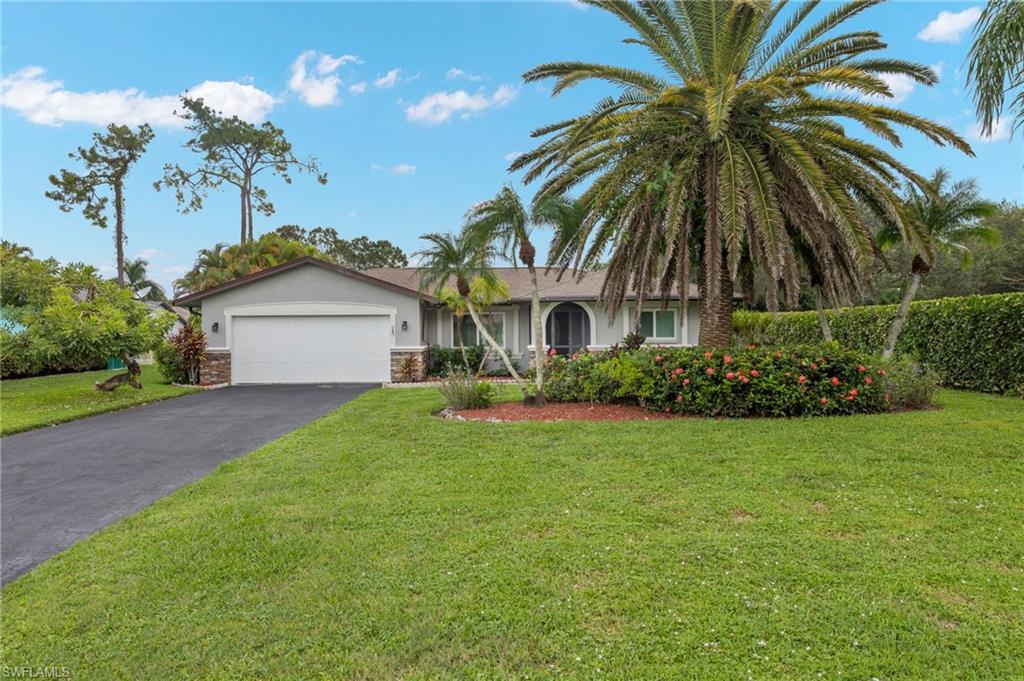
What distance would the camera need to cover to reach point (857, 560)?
3328 mm

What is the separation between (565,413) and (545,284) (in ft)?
36.6

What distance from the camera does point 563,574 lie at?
3240mm

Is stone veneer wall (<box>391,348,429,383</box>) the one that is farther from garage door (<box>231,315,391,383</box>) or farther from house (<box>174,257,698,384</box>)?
garage door (<box>231,315,391,383</box>)

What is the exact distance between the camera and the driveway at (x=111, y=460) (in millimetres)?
4398

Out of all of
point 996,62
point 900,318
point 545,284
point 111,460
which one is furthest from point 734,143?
point 545,284

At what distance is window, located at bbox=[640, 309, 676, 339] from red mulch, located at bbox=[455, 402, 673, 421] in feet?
32.4

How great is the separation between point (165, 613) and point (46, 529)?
2.36 metres

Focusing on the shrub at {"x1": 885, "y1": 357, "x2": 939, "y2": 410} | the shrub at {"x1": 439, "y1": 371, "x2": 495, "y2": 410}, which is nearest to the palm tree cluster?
the shrub at {"x1": 439, "y1": 371, "x2": 495, "y2": 410}

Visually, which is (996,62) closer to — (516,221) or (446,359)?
(516,221)

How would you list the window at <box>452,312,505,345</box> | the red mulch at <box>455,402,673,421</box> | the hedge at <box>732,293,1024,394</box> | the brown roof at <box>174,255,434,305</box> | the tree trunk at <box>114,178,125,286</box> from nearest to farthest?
1. the red mulch at <box>455,402,673,421</box>
2. the hedge at <box>732,293,1024,394</box>
3. the brown roof at <box>174,255,434,305</box>
4. the window at <box>452,312,505,345</box>
5. the tree trunk at <box>114,178,125,286</box>

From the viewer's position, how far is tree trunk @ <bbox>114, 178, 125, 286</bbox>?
33344mm

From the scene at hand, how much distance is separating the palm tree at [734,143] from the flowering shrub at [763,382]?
88 cm

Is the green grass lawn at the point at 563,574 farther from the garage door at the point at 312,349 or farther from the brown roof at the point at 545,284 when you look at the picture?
the brown roof at the point at 545,284

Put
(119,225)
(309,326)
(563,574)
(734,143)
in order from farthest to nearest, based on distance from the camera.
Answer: (119,225), (309,326), (734,143), (563,574)
